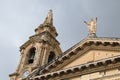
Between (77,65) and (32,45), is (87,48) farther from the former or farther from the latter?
(32,45)

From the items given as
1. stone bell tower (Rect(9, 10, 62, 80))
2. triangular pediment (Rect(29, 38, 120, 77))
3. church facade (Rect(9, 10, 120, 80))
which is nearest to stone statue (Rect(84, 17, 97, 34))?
church facade (Rect(9, 10, 120, 80))

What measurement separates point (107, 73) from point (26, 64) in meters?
15.5

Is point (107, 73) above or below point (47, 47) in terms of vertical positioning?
below

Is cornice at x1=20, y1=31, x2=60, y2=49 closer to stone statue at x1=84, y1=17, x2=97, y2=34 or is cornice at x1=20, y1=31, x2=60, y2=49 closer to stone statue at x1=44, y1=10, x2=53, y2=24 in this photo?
stone statue at x1=44, y1=10, x2=53, y2=24

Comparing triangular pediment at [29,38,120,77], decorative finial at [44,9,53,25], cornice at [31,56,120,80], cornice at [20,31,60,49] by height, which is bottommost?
cornice at [31,56,120,80]

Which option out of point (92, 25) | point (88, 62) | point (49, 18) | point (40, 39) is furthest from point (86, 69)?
point (49, 18)

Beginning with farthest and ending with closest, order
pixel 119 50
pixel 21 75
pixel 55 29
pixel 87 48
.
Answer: pixel 55 29 < pixel 21 75 < pixel 87 48 < pixel 119 50

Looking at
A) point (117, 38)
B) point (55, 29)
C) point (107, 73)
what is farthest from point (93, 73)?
point (55, 29)

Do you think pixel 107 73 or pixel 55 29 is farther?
pixel 55 29

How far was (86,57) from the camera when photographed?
2725 cm

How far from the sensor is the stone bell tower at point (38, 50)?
39.3 m

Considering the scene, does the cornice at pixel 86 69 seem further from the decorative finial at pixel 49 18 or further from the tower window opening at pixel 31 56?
the decorative finial at pixel 49 18

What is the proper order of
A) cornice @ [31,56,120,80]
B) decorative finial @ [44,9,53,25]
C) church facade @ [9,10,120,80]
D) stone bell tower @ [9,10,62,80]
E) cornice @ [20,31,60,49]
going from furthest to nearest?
decorative finial @ [44,9,53,25] → cornice @ [20,31,60,49] → stone bell tower @ [9,10,62,80] → church facade @ [9,10,120,80] → cornice @ [31,56,120,80]

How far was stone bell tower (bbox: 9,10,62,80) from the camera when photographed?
3931 cm
